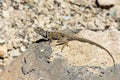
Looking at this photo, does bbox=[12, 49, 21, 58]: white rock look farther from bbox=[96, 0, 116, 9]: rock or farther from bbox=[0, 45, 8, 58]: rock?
bbox=[96, 0, 116, 9]: rock

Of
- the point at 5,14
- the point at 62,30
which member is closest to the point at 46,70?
the point at 62,30

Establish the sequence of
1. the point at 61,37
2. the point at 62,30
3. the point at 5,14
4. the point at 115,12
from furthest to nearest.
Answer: the point at 115,12
the point at 5,14
the point at 62,30
the point at 61,37

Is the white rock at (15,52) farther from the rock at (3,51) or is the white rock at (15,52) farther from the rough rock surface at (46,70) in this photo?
the rough rock surface at (46,70)

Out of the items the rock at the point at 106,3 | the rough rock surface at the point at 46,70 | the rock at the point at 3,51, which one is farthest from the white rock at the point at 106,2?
the rough rock surface at the point at 46,70

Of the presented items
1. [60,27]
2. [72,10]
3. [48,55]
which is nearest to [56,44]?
[48,55]

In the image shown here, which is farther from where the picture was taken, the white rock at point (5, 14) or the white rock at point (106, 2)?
the white rock at point (106, 2)

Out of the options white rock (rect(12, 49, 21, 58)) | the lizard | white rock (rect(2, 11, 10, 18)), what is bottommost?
white rock (rect(12, 49, 21, 58))

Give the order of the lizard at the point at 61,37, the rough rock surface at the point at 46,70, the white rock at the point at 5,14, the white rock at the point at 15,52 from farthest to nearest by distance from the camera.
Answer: the white rock at the point at 5,14
the white rock at the point at 15,52
the lizard at the point at 61,37
the rough rock surface at the point at 46,70

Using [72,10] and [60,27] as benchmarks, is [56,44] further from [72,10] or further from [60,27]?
[72,10]

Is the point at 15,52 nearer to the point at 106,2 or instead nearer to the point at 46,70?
the point at 46,70

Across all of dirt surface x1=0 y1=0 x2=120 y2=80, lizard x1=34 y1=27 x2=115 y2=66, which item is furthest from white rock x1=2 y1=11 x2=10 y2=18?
lizard x1=34 y1=27 x2=115 y2=66

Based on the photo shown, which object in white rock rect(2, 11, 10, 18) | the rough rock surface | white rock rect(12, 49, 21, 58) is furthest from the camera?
white rock rect(2, 11, 10, 18)
